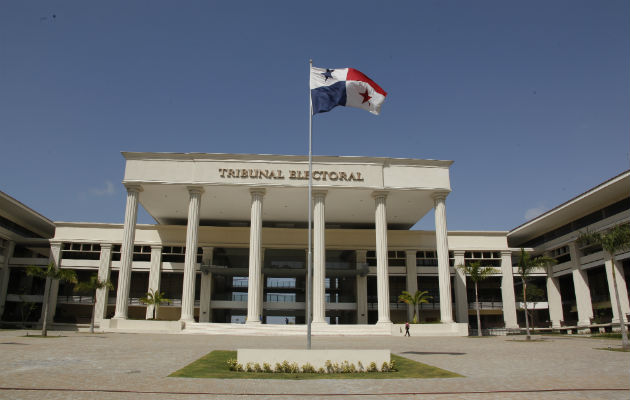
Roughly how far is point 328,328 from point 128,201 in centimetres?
2341

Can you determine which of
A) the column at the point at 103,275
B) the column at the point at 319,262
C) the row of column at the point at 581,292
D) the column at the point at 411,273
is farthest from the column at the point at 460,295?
the column at the point at 103,275

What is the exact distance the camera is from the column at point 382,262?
44250mm

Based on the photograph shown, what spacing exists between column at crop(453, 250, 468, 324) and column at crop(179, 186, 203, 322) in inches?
1255

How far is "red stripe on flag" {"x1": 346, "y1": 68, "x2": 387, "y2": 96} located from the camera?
80.7 feet

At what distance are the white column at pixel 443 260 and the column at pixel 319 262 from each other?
39.1 feet

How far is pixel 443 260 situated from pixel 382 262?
21.0 ft

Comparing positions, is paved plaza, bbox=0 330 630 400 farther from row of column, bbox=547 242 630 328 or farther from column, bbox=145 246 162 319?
column, bbox=145 246 162 319

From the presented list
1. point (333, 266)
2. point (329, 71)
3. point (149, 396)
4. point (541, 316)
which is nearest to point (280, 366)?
point (149, 396)

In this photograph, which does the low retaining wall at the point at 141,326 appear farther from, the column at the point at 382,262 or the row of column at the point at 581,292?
the row of column at the point at 581,292

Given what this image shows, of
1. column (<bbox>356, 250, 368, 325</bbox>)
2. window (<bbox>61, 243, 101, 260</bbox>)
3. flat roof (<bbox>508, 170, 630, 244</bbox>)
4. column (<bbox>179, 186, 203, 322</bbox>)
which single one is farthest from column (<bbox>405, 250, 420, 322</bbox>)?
window (<bbox>61, 243, 101, 260</bbox>)

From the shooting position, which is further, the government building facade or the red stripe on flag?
the government building facade

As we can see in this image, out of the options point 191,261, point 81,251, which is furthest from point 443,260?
point 81,251

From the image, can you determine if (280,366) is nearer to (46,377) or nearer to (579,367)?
(46,377)

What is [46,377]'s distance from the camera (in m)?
13.7
